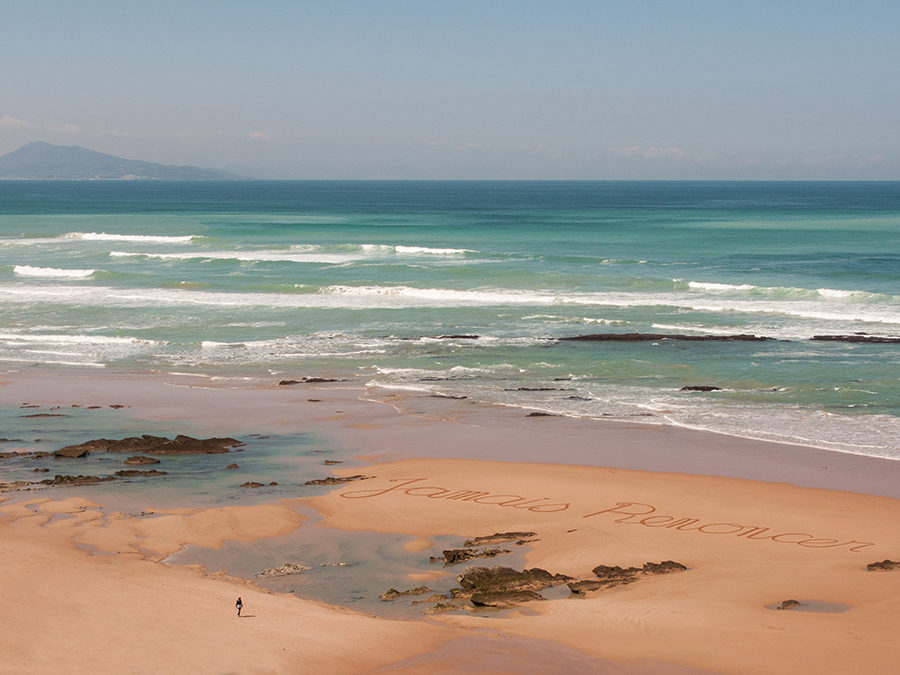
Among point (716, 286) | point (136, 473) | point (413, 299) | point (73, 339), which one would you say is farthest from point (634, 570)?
point (716, 286)

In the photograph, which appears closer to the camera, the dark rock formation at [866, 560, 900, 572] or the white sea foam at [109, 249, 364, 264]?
the dark rock formation at [866, 560, 900, 572]

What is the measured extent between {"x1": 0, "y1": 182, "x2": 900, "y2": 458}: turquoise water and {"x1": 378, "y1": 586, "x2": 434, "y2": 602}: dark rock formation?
10.3m

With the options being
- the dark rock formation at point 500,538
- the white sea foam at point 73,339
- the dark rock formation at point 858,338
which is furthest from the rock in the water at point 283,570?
the dark rock formation at point 858,338

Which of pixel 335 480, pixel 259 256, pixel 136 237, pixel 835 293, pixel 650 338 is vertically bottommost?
pixel 335 480

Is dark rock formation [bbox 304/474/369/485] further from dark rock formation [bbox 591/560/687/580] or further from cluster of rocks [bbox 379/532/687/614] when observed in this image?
dark rock formation [bbox 591/560/687/580]

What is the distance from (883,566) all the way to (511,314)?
80.3 feet

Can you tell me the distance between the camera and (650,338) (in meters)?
30.2

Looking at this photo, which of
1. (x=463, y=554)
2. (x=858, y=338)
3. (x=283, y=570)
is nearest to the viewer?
(x=283, y=570)

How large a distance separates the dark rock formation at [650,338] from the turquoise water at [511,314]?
619 mm

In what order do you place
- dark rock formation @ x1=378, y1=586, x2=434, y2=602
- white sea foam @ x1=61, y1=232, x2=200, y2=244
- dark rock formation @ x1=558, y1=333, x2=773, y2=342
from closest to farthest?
dark rock formation @ x1=378, y1=586, x2=434, y2=602, dark rock formation @ x1=558, y1=333, x2=773, y2=342, white sea foam @ x1=61, y1=232, x2=200, y2=244

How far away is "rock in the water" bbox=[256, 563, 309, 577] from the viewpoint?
12.0 metres

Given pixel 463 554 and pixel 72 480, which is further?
pixel 72 480

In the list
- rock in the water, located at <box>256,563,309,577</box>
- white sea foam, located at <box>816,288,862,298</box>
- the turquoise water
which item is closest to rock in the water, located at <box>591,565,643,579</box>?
rock in the water, located at <box>256,563,309,577</box>

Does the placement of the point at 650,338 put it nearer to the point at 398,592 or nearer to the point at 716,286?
the point at 716,286
